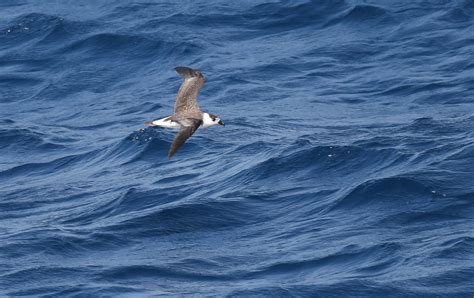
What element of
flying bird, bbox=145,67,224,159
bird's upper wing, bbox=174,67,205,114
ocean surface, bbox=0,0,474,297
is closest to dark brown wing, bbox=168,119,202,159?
flying bird, bbox=145,67,224,159

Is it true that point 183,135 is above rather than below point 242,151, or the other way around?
above

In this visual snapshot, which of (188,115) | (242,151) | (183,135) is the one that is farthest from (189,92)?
(242,151)

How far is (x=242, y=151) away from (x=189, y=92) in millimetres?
4186

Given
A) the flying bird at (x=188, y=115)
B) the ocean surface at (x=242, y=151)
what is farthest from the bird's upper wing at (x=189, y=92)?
the ocean surface at (x=242, y=151)

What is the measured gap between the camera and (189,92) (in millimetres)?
20297

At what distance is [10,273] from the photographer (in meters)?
19.2

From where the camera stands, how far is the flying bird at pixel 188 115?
18.9m

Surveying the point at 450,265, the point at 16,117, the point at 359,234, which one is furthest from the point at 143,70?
the point at 450,265

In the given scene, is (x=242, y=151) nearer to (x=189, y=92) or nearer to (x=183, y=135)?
(x=189, y=92)

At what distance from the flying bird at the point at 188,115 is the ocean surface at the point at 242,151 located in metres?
1.87

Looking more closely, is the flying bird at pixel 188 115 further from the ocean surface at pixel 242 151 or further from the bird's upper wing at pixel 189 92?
the ocean surface at pixel 242 151

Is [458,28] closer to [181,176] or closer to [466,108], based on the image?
[466,108]

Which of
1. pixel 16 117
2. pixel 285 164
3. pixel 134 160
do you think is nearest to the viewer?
pixel 285 164

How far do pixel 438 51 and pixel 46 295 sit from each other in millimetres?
13272
